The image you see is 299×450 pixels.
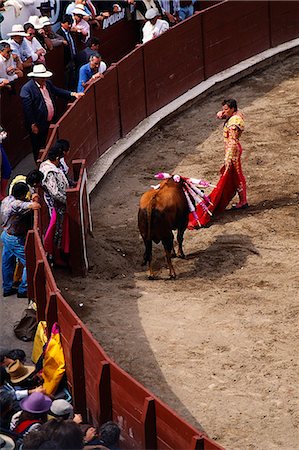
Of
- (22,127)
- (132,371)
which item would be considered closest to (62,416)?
(132,371)

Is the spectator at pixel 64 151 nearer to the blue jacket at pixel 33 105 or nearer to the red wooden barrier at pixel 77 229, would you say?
the red wooden barrier at pixel 77 229

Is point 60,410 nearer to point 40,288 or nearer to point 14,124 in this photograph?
point 40,288

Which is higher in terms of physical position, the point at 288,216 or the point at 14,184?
the point at 14,184

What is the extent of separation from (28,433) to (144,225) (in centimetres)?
463

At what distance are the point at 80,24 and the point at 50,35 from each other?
952 mm

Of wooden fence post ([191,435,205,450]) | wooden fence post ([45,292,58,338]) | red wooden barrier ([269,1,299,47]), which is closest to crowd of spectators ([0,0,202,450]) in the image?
wooden fence post ([45,292,58,338])

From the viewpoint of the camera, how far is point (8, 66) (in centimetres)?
1507

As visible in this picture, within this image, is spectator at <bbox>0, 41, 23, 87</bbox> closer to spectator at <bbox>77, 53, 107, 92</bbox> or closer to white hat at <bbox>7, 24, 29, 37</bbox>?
white hat at <bbox>7, 24, 29, 37</bbox>

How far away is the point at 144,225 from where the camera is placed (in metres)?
12.8

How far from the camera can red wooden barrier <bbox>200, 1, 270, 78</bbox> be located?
1998 cm

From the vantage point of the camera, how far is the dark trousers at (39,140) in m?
15.1

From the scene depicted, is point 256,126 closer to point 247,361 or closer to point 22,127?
point 22,127

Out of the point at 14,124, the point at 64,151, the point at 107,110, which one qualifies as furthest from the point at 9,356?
the point at 107,110

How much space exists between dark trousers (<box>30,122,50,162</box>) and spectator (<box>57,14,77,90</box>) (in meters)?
2.21
